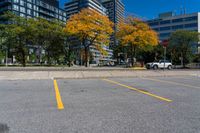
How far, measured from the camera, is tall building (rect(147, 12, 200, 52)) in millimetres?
112125

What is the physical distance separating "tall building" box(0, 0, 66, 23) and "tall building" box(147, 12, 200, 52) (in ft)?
189

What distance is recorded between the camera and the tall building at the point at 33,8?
102113mm

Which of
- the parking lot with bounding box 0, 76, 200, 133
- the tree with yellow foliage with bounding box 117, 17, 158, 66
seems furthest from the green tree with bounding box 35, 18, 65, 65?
the parking lot with bounding box 0, 76, 200, 133

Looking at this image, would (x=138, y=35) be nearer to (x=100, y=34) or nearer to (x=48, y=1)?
(x=100, y=34)

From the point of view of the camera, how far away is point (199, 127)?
4.48 meters

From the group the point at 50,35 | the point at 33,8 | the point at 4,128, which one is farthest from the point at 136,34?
the point at 33,8

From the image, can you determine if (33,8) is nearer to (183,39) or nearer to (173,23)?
(173,23)

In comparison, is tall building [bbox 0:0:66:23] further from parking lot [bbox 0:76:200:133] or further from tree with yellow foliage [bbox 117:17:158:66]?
parking lot [bbox 0:76:200:133]

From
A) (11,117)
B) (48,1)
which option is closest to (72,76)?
(11,117)

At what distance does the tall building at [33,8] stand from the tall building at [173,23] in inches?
2270

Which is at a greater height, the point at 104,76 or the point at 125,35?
the point at 125,35

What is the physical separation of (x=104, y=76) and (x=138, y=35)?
28267 millimetres

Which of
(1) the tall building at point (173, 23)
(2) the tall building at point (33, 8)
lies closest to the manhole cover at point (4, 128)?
(2) the tall building at point (33, 8)

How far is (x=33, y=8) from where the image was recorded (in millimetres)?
115188
